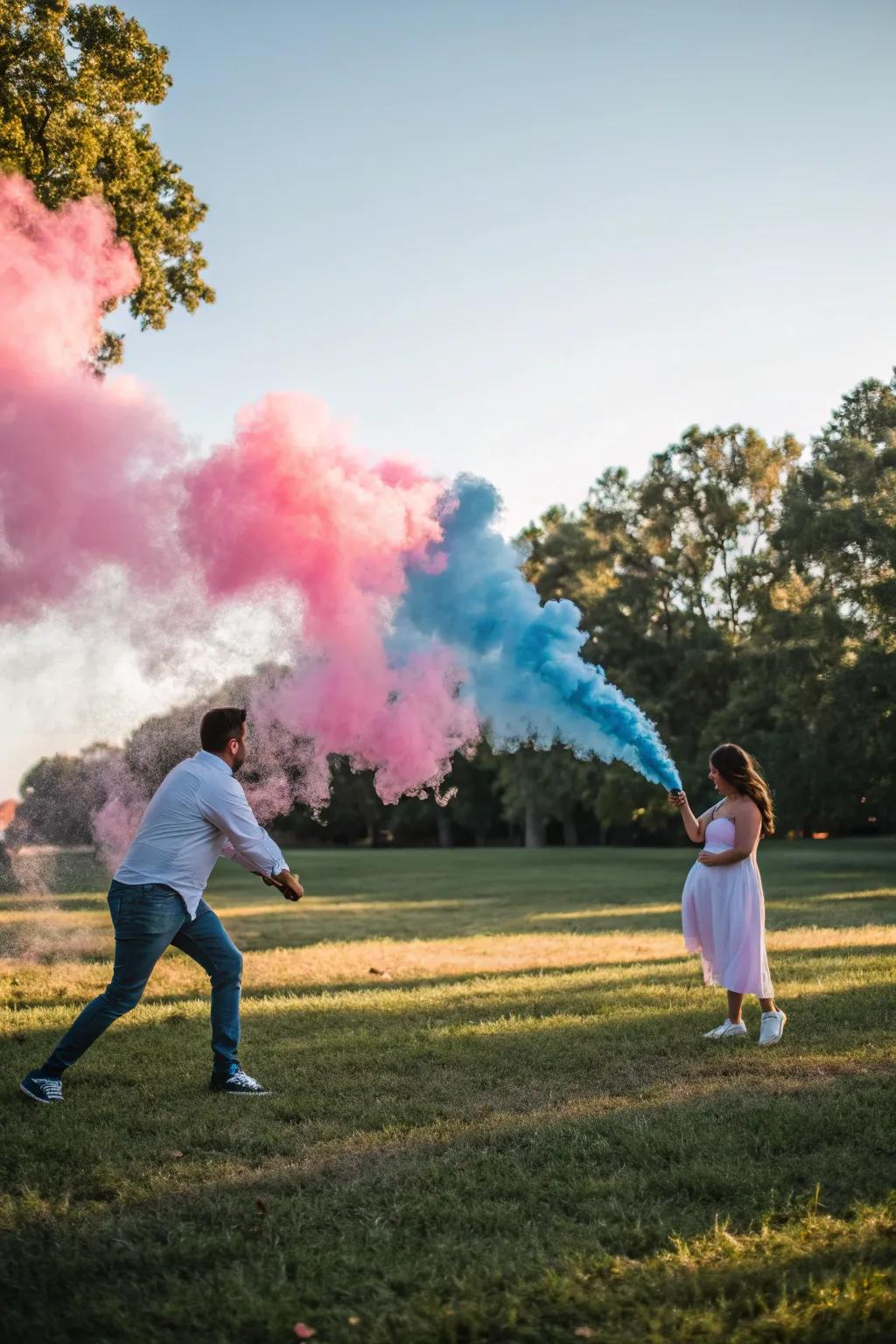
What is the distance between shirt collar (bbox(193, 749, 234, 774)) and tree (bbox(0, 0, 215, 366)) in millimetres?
11961

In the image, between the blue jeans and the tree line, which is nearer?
the blue jeans

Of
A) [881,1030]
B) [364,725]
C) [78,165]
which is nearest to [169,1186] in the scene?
[881,1030]

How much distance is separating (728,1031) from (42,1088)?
17.3 ft

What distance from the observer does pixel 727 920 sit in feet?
30.2

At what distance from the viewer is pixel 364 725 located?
1273cm

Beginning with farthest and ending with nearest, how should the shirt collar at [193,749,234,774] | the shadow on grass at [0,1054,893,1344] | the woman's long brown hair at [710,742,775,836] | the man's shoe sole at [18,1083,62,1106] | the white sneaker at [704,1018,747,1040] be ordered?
the woman's long brown hair at [710,742,775,836]
the white sneaker at [704,1018,747,1040]
the shirt collar at [193,749,234,774]
the man's shoe sole at [18,1083,62,1106]
the shadow on grass at [0,1054,893,1344]

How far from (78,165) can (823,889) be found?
2182cm

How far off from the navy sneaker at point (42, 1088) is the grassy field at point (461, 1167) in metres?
0.12

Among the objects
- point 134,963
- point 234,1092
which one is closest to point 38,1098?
point 134,963

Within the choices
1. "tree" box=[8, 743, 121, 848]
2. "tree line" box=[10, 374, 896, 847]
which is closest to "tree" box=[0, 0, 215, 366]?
"tree" box=[8, 743, 121, 848]

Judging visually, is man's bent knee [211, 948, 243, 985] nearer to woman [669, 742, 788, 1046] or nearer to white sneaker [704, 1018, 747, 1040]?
woman [669, 742, 788, 1046]

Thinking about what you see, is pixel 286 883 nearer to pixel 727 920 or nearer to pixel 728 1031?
pixel 727 920

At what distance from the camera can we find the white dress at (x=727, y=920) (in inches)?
353

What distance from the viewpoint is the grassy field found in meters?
4.14
